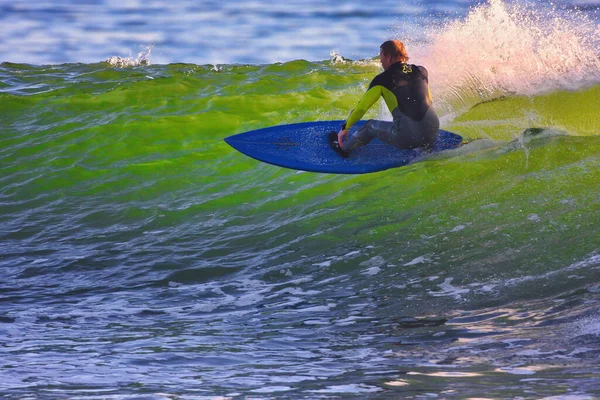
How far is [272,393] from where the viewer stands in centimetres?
346

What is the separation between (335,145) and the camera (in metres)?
8.16

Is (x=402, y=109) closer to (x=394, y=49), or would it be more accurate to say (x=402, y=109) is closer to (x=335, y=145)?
(x=394, y=49)

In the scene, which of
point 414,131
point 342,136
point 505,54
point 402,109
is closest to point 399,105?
point 402,109

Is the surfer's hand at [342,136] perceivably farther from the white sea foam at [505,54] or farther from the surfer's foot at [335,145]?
the white sea foam at [505,54]

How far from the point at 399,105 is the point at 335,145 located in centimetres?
95

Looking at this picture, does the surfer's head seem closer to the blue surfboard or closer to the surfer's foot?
the blue surfboard

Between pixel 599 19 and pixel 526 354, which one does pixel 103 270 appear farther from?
pixel 599 19

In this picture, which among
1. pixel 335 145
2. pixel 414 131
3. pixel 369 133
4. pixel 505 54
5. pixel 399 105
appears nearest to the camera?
pixel 399 105

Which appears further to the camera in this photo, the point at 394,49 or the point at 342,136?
the point at 342,136

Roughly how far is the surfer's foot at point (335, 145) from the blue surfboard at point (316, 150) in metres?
0.04

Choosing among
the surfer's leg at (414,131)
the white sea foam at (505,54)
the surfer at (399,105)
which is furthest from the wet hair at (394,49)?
the white sea foam at (505,54)

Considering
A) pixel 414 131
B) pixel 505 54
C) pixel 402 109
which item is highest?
pixel 505 54

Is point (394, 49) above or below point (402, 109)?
above

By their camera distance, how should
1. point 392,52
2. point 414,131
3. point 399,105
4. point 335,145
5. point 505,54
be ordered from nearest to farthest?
point 392,52 → point 399,105 → point 414,131 → point 335,145 → point 505,54
